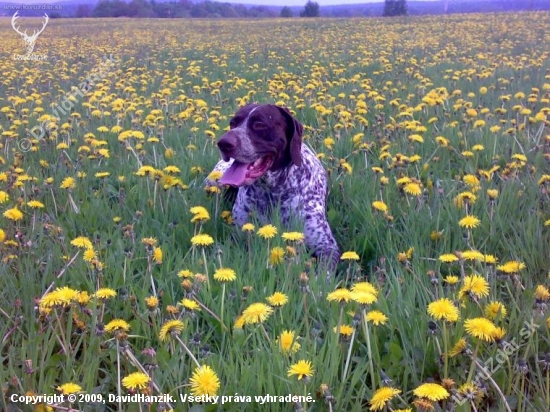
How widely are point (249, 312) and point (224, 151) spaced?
6.04ft

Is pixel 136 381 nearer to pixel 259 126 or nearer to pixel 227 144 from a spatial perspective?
pixel 227 144

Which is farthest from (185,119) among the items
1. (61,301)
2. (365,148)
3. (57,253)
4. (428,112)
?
(61,301)

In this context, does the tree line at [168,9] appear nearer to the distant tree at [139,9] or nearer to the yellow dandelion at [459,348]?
the distant tree at [139,9]

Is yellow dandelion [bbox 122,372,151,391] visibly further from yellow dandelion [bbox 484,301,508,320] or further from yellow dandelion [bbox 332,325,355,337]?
yellow dandelion [bbox 484,301,508,320]

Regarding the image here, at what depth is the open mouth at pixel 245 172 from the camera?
375 cm

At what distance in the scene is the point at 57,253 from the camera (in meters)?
2.96

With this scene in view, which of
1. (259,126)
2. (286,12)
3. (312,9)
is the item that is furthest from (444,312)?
(286,12)

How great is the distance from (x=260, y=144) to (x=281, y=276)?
1266 millimetres

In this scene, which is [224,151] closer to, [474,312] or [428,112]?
[474,312]

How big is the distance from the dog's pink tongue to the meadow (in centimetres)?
29

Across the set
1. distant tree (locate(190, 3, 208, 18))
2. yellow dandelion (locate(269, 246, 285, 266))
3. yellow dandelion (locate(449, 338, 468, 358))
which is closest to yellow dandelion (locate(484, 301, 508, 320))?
yellow dandelion (locate(449, 338, 468, 358))

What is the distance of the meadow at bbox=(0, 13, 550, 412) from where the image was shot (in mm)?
1984

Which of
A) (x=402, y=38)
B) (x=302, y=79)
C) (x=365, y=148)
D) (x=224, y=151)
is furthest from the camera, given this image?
(x=402, y=38)

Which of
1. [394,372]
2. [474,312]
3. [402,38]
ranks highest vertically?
[402,38]
